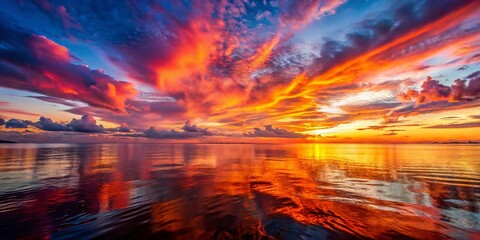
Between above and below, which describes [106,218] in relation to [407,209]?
above

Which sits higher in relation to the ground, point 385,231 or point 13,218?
point 13,218

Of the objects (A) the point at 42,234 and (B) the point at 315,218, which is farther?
(B) the point at 315,218

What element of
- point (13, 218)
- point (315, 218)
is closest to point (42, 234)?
point (13, 218)

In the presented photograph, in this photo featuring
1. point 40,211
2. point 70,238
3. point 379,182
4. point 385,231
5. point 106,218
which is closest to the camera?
point 70,238

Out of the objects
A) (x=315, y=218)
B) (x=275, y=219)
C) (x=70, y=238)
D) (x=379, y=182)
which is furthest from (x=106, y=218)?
(x=379, y=182)

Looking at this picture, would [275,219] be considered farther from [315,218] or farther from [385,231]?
[385,231]

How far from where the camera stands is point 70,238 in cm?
1002

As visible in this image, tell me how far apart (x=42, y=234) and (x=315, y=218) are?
1419 cm

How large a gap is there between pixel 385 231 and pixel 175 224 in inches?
430

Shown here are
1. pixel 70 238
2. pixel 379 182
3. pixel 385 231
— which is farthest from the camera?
pixel 379 182

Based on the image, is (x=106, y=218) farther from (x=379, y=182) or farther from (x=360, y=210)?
(x=379, y=182)

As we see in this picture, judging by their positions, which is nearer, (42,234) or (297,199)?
(42,234)

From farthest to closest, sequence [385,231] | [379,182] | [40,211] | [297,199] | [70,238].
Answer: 1. [379,182]
2. [297,199]
3. [40,211]
4. [385,231]
5. [70,238]

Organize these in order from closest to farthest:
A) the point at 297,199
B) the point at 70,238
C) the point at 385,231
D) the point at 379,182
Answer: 1. the point at 70,238
2. the point at 385,231
3. the point at 297,199
4. the point at 379,182
